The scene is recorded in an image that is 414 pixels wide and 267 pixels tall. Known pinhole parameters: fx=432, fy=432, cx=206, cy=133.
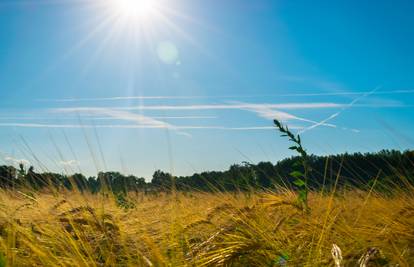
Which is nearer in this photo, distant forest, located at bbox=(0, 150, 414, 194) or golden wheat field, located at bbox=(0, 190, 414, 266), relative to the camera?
golden wheat field, located at bbox=(0, 190, 414, 266)

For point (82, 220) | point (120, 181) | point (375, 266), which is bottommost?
point (375, 266)

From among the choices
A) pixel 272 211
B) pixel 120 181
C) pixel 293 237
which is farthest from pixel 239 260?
pixel 120 181

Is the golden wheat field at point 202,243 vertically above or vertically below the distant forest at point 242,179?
below

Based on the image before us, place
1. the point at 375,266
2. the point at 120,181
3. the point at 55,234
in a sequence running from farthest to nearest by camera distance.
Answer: the point at 120,181, the point at 55,234, the point at 375,266

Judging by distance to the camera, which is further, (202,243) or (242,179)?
(242,179)

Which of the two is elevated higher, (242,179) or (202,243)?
(242,179)

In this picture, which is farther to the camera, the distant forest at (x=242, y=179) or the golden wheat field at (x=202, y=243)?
the distant forest at (x=242, y=179)

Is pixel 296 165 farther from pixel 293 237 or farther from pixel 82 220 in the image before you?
pixel 82 220

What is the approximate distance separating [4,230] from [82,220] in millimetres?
451

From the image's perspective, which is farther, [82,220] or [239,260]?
[82,220]

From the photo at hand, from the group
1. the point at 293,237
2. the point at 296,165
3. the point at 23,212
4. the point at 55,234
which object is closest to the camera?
the point at 55,234

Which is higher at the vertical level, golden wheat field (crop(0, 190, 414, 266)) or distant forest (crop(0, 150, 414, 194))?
distant forest (crop(0, 150, 414, 194))

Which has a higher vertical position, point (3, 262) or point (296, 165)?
point (296, 165)

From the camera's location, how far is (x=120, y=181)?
360 inches
